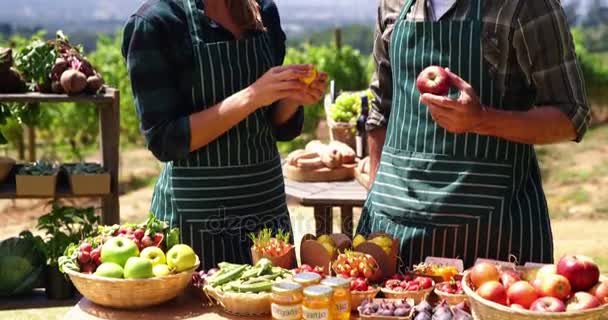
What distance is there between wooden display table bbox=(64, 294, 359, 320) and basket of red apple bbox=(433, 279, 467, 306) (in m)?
0.25

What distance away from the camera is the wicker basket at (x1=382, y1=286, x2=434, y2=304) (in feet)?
8.07

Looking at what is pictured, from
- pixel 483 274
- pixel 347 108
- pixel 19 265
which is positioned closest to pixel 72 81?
pixel 19 265

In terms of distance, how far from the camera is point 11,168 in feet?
19.3

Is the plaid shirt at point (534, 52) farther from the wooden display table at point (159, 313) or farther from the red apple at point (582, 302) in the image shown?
the wooden display table at point (159, 313)

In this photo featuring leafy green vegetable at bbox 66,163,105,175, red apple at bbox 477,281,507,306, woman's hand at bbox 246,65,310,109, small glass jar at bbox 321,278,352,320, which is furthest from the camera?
leafy green vegetable at bbox 66,163,105,175

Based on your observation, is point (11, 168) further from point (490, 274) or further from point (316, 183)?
point (490, 274)

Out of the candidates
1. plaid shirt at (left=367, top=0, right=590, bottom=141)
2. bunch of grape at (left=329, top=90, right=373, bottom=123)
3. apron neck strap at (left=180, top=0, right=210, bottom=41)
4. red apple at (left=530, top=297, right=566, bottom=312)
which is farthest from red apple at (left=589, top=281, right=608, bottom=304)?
bunch of grape at (left=329, top=90, right=373, bottom=123)

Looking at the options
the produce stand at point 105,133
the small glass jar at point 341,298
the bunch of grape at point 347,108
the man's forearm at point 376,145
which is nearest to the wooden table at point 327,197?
the bunch of grape at point 347,108

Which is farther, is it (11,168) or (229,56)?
(11,168)

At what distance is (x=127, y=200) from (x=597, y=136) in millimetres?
7656

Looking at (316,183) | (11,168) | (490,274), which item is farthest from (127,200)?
(490,274)

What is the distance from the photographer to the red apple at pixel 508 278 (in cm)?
225

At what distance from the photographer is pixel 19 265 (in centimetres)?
557

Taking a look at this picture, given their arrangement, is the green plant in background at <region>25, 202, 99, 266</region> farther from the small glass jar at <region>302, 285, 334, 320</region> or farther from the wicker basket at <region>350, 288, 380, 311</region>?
the small glass jar at <region>302, 285, 334, 320</region>
